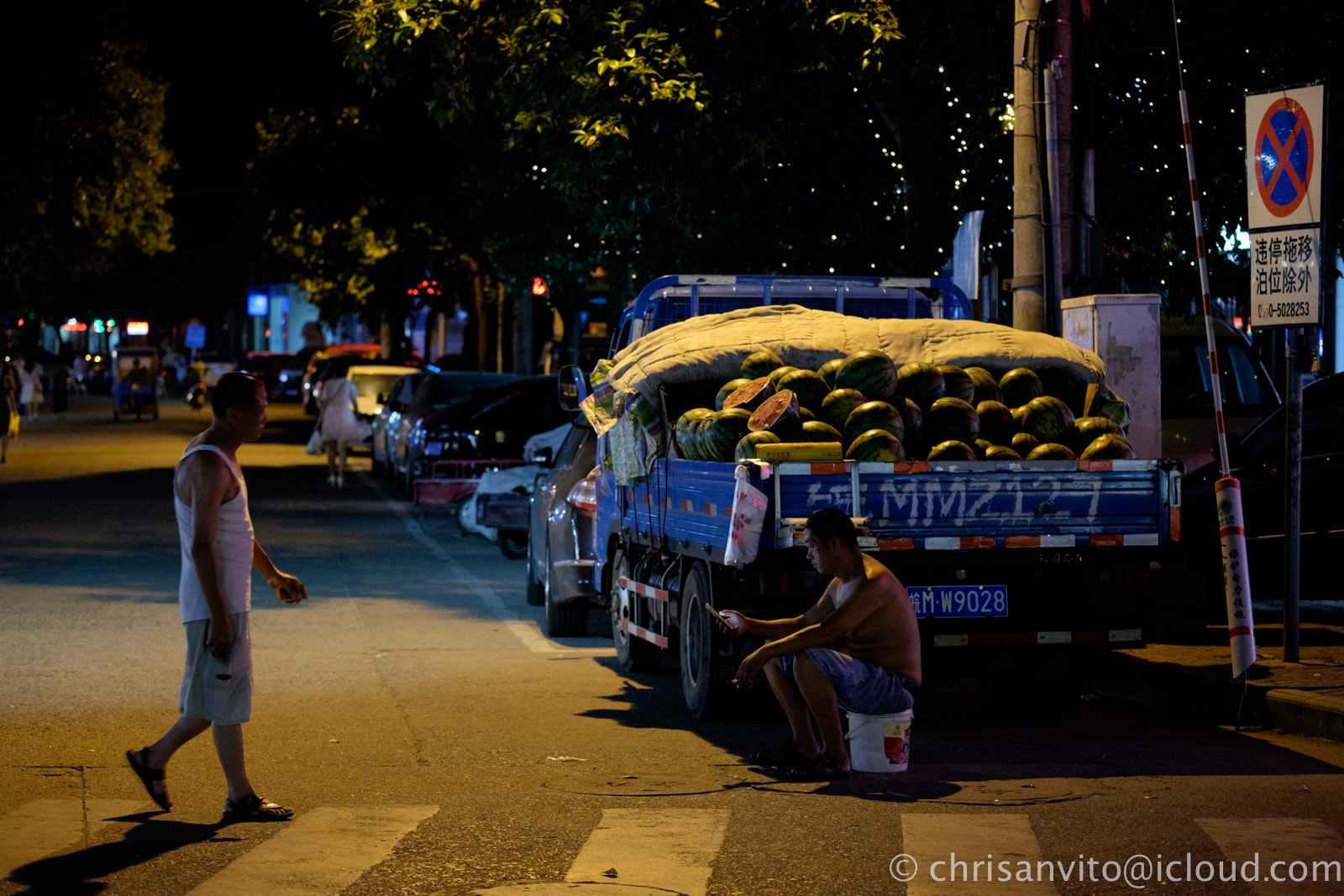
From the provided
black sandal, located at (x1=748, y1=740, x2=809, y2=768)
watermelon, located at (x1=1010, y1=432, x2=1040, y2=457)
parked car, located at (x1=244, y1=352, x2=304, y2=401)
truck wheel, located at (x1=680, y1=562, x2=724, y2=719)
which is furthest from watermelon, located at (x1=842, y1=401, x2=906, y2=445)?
parked car, located at (x1=244, y1=352, x2=304, y2=401)

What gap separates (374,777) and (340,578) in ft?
24.0

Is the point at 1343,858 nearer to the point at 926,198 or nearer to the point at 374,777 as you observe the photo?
the point at 374,777

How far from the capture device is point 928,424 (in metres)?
8.83

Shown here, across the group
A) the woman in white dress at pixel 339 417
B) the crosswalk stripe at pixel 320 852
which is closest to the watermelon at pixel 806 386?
the crosswalk stripe at pixel 320 852

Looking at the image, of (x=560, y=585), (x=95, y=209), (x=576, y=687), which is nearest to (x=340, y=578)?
(x=560, y=585)

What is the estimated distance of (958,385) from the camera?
8.97 m

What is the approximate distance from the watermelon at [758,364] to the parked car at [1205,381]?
5902 millimetres

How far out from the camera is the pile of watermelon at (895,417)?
27.7 feet

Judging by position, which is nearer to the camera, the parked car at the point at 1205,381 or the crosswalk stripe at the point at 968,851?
the crosswalk stripe at the point at 968,851

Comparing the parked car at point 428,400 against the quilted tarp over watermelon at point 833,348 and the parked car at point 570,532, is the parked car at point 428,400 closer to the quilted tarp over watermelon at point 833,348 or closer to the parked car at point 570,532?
the parked car at point 570,532

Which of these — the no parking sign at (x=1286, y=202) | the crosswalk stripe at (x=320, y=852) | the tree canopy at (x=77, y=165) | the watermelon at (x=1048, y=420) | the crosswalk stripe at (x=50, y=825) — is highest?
the tree canopy at (x=77, y=165)

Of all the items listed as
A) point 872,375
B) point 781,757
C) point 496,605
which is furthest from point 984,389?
point 496,605

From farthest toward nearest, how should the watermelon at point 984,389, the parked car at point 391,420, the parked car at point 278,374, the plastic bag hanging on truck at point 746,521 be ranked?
the parked car at point 278,374 → the parked car at point 391,420 → the watermelon at point 984,389 → the plastic bag hanging on truck at point 746,521

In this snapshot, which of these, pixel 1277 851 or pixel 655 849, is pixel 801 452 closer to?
pixel 655 849
